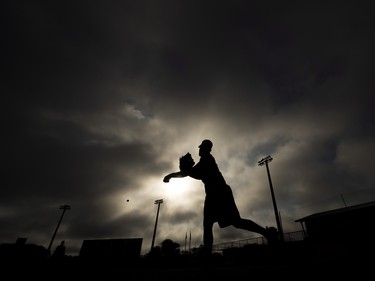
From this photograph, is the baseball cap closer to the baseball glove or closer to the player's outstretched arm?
the baseball glove

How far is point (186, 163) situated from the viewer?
368cm

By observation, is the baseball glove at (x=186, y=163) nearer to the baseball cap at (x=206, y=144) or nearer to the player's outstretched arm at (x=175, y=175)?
the player's outstretched arm at (x=175, y=175)

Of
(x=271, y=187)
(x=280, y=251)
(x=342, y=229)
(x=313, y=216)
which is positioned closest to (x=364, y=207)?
(x=342, y=229)

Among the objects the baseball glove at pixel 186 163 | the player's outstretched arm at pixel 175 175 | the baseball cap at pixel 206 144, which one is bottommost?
the player's outstretched arm at pixel 175 175

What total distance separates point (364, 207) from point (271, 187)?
1178 centimetres

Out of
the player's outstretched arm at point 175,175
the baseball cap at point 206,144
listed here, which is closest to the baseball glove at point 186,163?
the player's outstretched arm at point 175,175

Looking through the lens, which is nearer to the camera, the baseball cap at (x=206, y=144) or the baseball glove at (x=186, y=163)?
the baseball glove at (x=186, y=163)

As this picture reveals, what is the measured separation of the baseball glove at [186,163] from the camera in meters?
3.64

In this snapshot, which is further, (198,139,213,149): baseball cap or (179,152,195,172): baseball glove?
(198,139,213,149): baseball cap

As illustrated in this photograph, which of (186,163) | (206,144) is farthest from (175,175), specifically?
(206,144)

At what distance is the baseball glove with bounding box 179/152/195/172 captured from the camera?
12.0ft

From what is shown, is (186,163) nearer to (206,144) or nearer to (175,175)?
(175,175)

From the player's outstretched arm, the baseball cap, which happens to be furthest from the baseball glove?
the baseball cap

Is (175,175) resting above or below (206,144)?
below
